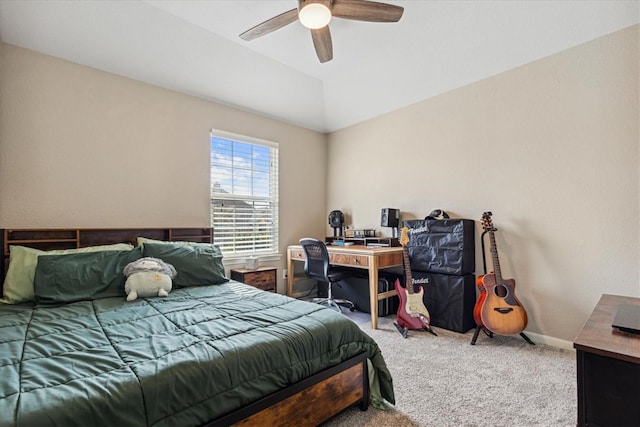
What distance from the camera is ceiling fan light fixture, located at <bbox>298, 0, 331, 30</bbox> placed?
6.18ft

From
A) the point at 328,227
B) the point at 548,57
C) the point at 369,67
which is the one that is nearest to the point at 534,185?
the point at 548,57

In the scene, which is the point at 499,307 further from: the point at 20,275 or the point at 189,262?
the point at 20,275

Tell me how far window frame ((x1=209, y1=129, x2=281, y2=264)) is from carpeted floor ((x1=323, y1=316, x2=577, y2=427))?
1.87 meters

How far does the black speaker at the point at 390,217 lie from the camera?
3.64 m

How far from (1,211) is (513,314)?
4206 mm

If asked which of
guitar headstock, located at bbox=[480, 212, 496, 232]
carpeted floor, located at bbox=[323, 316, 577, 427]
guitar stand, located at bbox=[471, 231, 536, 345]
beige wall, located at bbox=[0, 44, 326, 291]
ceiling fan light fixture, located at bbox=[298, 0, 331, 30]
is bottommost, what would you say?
carpeted floor, located at bbox=[323, 316, 577, 427]

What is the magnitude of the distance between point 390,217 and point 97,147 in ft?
10.1

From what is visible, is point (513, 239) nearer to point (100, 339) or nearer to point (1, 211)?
point (100, 339)

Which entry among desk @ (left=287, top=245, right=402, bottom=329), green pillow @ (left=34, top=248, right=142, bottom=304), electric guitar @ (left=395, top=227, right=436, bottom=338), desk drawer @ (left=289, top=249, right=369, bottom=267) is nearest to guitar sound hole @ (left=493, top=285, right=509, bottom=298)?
electric guitar @ (left=395, top=227, right=436, bottom=338)

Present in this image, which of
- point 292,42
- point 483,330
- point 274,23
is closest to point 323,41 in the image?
point 274,23

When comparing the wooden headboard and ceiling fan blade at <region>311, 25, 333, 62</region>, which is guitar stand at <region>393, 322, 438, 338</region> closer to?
the wooden headboard

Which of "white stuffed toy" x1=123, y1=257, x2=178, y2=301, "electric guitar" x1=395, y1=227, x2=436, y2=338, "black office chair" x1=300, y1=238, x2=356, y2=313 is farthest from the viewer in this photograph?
"black office chair" x1=300, y1=238, x2=356, y2=313

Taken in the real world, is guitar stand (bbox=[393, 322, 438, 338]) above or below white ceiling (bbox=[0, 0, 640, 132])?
below

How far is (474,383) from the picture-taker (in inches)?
80.6
